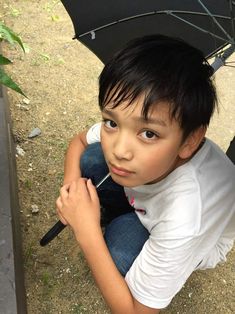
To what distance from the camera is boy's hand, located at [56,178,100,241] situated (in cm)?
165

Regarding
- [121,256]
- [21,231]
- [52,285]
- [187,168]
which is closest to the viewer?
[187,168]

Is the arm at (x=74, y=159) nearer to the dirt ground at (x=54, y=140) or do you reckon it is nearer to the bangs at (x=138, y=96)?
the dirt ground at (x=54, y=140)

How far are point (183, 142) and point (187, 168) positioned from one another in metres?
0.13

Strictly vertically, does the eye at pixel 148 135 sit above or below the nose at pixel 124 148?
above

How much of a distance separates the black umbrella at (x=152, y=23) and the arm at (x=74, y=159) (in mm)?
223

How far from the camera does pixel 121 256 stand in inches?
70.1

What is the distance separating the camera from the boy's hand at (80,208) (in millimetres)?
1648

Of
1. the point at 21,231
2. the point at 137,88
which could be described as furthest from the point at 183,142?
the point at 21,231

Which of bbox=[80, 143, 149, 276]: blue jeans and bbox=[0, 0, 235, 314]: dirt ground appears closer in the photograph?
bbox=[80, 143, 149, 276]: blue jeans

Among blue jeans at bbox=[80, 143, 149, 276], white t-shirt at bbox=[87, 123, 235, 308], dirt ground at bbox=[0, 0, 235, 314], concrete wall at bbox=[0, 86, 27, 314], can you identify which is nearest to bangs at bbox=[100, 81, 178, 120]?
white t-shirt at bbox=[87, 123, 235, 308]

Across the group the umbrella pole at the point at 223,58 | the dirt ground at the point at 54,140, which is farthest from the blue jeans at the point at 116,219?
the umbrella pole at the point at 223,58

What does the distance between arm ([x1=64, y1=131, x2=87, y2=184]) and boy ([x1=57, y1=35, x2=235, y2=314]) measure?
29cm

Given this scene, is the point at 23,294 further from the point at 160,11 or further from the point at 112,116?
the point at 160,11

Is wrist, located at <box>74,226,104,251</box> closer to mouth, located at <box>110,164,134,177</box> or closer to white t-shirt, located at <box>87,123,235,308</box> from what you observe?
white t-shirt, located at <box>87,123,235,308</box>
